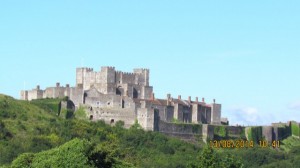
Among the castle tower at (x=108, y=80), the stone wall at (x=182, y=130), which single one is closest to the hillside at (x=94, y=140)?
the stone wall at (x=182, y=130)

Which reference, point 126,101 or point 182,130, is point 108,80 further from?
point 182,130

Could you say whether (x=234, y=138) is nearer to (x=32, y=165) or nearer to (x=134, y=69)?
(x=134, y=69)

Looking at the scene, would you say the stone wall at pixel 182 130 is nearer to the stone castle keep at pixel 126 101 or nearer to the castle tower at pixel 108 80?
the stone castle keep at pixel 126 101

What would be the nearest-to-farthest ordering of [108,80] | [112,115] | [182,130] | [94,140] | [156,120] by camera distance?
[94,140], [112,115], [156,120], [182,130], [108,80]

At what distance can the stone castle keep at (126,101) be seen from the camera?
88688mm

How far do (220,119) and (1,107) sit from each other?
20.4 meters

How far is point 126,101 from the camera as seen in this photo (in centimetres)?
8888

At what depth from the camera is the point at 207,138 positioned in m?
91.7
